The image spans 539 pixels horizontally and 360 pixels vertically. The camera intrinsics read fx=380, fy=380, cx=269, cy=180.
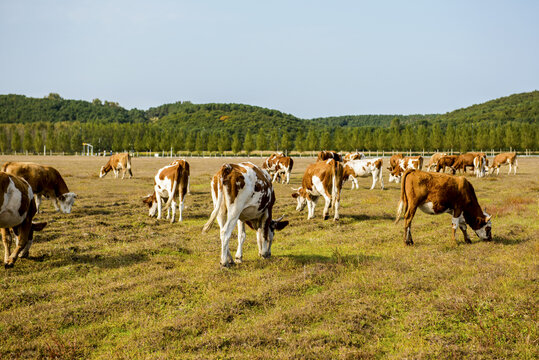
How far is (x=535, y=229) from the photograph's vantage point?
12.8 m

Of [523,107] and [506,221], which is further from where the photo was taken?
[523,107]

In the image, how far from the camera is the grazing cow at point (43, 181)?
49.6 feet

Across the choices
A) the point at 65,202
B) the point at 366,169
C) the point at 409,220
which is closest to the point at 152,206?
the point at 65,202

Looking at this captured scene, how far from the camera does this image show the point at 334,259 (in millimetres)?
9805

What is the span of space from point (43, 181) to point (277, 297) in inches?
504

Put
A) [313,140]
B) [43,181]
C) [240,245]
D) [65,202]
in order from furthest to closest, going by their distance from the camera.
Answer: [313,140]
[65,202]
[43,181]
[240,245]

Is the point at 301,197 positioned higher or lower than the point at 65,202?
higher

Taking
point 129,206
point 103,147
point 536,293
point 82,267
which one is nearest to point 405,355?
→ point 536,293

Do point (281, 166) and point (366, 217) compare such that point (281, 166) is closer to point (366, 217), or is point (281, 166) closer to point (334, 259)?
point (366, 217)

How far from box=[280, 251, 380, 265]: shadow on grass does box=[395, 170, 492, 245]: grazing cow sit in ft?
7.04

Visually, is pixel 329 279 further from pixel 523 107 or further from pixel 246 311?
pixel 523 107

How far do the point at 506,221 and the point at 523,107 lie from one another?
8886 inches

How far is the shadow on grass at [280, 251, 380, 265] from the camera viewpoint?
31.2 ft

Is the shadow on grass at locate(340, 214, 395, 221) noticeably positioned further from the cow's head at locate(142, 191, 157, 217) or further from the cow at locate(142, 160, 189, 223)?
the cow's head at locate(142, 191, 157, 217)
